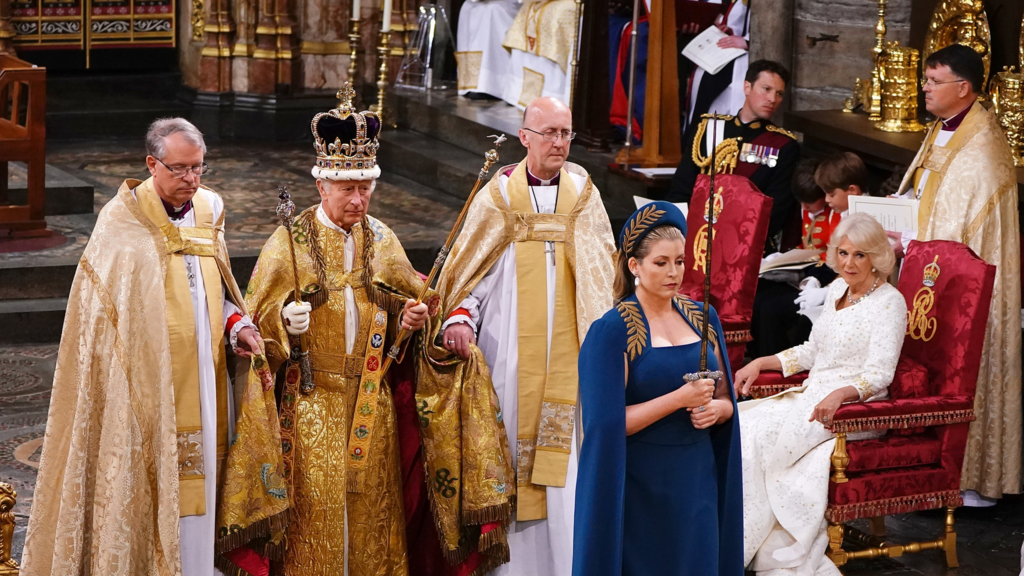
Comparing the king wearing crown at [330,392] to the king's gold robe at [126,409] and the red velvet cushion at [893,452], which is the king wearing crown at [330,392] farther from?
the red velvet cushion at [893,452]

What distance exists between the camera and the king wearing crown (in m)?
4.52

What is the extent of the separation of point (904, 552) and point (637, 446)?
2.09m

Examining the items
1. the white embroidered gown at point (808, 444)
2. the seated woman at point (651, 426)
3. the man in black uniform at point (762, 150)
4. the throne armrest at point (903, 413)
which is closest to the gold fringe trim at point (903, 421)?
the throne armrest at point (903, 413)

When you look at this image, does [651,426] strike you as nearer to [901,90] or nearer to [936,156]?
[936,156]

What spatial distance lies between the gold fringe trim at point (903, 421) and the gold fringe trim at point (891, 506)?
272 mm

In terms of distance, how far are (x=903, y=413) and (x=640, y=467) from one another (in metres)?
1.86

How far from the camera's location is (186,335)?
4418 millimetres

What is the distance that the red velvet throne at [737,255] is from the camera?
6.30m

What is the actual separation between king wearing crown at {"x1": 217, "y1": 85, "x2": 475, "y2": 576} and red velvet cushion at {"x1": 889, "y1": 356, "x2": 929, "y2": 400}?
6.52ft

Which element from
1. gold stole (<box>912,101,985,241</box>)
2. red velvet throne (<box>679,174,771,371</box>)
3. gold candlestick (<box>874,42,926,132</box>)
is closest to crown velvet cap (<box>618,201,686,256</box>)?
red velvet throne (<box>679,174,771,371</box>)

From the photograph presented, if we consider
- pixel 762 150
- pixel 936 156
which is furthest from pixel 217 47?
pixel 936 156

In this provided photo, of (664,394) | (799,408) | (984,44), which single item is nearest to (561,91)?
(984,44)

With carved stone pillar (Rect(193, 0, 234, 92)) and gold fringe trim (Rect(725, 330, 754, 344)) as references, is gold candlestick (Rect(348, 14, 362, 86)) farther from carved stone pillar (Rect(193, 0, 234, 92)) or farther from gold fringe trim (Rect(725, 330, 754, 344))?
gold fringe trim (Rect(725, 330, 754, 344))

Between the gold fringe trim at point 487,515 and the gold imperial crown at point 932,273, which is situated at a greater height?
the gold imperial crown at point 932,273
